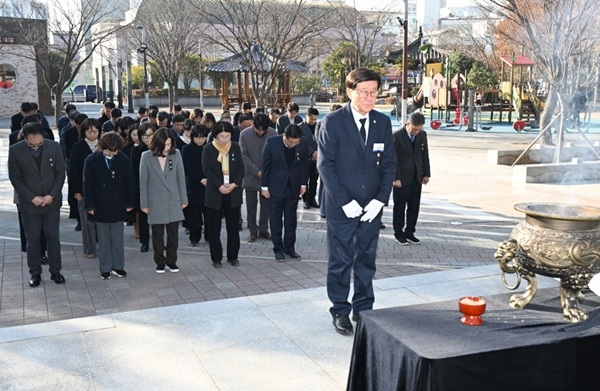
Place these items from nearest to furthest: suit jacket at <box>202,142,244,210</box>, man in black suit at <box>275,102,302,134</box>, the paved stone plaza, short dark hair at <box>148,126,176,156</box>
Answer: the paved stone plaza → short dark hair at <box>148,126,176,156</box> → suit jacket at <box>202,142,244,210</box> → man in black suit at <box>275,102,302,134</box>

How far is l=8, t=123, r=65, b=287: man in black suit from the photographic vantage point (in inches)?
237

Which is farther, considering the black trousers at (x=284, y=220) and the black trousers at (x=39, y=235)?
the black trousers at (x=284, y=220)

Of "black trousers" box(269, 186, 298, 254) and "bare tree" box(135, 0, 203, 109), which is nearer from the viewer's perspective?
"black trousers" box(269, 186, 298, 254)

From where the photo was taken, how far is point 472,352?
293 centimetres

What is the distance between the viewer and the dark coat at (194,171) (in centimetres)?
765

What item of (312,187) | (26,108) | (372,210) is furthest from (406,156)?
(26,108)

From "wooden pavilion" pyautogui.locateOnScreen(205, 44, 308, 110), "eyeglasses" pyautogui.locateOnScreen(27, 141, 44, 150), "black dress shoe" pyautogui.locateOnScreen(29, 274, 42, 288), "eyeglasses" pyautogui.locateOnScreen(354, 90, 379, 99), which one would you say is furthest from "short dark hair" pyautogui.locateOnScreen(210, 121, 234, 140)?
"wooden pavilion" pyautogui.locateOnScreen(205, 44, 308, 110)

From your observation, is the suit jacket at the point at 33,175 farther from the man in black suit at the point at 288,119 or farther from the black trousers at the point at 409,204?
the man in black suit at the point at 288,119

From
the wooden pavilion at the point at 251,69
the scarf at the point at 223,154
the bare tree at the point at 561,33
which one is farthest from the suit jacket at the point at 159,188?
the wooden pavilion at the point at 251,69

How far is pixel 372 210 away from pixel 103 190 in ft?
10.2

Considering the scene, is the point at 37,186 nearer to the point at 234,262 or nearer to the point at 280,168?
the point at 234,262

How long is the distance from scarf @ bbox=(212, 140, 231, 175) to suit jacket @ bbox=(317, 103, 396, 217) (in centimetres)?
250

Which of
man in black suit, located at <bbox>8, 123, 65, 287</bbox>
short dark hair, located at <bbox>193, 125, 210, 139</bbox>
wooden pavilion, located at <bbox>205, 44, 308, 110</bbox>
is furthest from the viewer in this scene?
wooden pavilion, located at <bbox>205, 44, 308, 110</bbox>

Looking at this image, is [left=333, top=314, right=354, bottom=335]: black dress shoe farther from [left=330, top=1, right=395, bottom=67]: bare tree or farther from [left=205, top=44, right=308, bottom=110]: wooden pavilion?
[left=330, top=1, right=395, bottom=67]: bare tree
